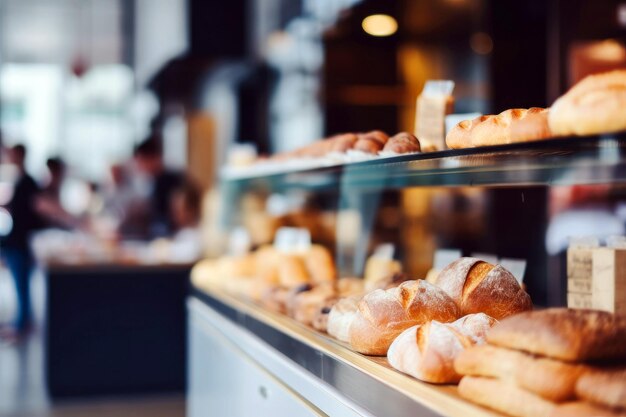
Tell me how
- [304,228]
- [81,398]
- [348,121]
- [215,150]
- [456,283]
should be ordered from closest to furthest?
1. [456,283]
2. [304,228]
3. [81,398]
4. [348,121]
5. [215,150]

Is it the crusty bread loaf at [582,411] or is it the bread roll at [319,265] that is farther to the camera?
the bread roll at [319,265]

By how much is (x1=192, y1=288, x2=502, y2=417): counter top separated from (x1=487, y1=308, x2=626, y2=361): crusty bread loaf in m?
0.14

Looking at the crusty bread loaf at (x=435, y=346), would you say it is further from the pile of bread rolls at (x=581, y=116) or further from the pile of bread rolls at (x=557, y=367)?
the pile of bread rolls at (x=581, y=116)

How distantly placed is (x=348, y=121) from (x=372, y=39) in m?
0.61

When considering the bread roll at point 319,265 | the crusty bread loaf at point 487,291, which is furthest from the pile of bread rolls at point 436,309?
the bread roll at point 319,265

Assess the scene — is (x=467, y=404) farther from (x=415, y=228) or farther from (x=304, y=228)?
(x=415, y=228)

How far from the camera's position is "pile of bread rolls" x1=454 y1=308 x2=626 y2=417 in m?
1.20

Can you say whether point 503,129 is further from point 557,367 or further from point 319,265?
point 319,265

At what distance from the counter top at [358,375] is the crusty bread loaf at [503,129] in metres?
0.49

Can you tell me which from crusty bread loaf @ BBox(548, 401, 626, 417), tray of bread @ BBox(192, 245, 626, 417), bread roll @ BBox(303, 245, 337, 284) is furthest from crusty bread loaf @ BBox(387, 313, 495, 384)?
bread roll @ BBox(303, 245, 337, 284)

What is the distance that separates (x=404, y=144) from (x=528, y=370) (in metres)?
0.90

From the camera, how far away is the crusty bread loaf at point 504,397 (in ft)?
4.09

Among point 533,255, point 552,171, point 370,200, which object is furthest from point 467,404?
point 533,255

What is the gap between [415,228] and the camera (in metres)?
6.50
